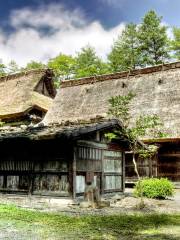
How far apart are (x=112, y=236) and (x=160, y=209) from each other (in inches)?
236

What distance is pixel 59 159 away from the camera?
49.8 feet

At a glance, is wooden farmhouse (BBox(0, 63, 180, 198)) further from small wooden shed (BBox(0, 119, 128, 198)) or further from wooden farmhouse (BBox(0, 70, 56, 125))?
wooden farmhouse (BBox(0, 70, 56, 125))

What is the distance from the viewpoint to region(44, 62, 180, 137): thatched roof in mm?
27173

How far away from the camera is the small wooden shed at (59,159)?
1476 cm

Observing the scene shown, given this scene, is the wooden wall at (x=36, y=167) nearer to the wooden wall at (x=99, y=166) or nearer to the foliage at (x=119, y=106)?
the wooden wall at (x=99, y=166)

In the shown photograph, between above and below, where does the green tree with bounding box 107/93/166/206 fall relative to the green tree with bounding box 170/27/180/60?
below

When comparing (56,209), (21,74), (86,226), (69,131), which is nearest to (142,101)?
(21,74)

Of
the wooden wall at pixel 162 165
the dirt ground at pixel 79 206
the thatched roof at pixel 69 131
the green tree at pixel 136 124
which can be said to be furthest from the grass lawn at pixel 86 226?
the wooden wall at pixel 162 165

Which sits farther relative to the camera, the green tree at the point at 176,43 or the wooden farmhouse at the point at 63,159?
the green tree at the point at 176,43

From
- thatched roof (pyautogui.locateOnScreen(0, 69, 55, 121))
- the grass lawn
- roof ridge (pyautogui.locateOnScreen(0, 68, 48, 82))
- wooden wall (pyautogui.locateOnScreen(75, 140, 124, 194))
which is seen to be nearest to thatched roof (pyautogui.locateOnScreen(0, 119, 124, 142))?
wooden wall (pyautogui.locateOnScreen(75, 140, 124, 194))

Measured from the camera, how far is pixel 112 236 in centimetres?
841

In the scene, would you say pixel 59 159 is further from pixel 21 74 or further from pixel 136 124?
pixel 21 74

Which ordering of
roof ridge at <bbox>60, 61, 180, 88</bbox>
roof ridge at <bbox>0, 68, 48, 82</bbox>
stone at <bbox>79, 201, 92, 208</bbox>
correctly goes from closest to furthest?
stone at <bbox>79, 201, 92, 208</bbox> → roof ridge at <bbox>60, 61, 180, 88</bbox> → roof ridge at <bbox>0, 68, 48, 82</bbox>

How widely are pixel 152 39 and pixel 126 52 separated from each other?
139 inches
